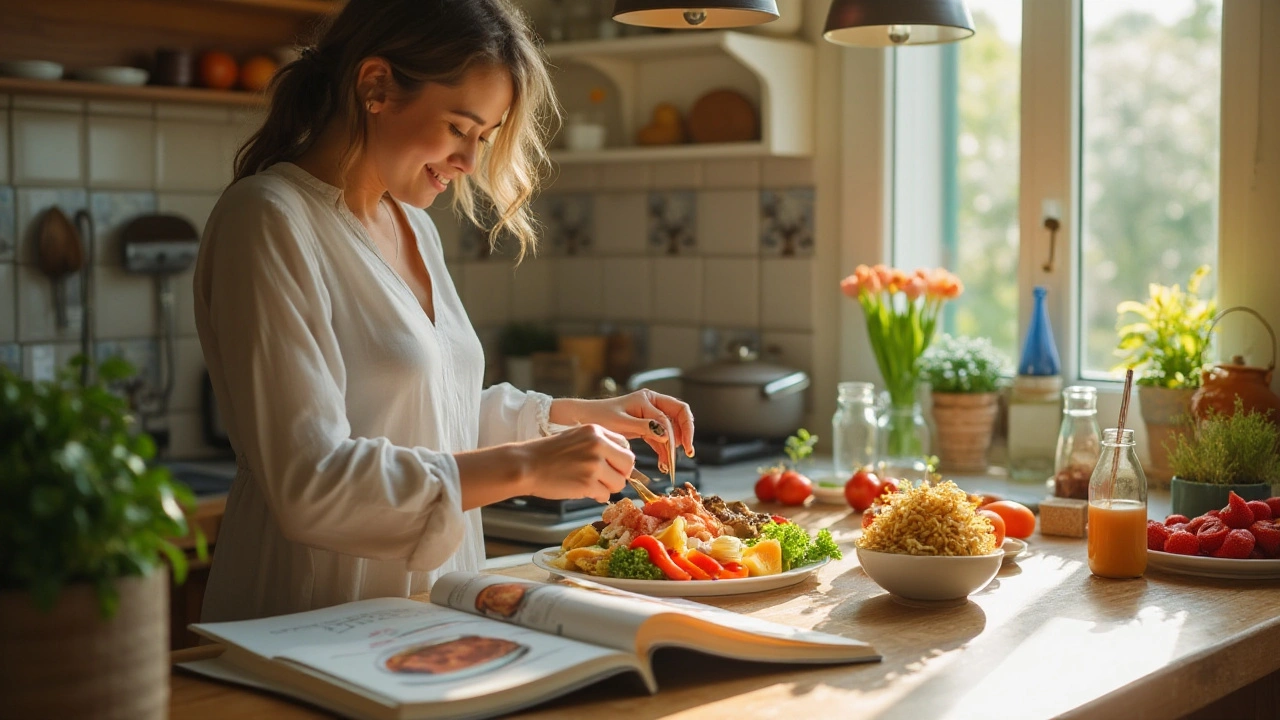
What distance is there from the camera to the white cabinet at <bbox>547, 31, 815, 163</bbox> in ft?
9.61

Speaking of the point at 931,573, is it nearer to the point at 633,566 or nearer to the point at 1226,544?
the point at 633,566

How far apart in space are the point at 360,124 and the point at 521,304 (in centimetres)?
206

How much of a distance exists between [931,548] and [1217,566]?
1.40ft

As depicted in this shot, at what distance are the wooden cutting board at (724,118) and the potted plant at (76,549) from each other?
7.44 feet

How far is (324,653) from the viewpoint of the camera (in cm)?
119

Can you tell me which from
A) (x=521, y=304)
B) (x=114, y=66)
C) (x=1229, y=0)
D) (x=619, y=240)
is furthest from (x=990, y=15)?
(x=114, y=66)

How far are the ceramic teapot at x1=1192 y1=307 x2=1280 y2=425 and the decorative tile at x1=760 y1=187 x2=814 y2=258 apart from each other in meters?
1.05

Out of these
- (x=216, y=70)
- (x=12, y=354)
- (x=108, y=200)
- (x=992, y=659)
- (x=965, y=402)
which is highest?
(x=216, y=70)

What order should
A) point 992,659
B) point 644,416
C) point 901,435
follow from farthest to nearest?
point 901,435 → point 644,416 → point 992,659

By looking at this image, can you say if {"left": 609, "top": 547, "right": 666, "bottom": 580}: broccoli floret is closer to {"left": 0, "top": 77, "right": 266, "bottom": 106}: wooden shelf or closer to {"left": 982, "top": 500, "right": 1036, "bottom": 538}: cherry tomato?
{"left": 982, "top": 500, "right": 1036, "bottom": 538}: cherry tomato

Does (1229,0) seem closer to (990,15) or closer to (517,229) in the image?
(990,15)

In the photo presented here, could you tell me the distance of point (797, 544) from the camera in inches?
64.2

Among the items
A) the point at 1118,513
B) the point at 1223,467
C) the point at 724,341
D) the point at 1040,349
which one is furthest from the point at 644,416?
the point at 724,341

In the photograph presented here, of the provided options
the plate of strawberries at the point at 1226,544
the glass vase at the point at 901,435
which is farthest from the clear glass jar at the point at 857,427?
the plate of strawberries at the point at 1226,544
